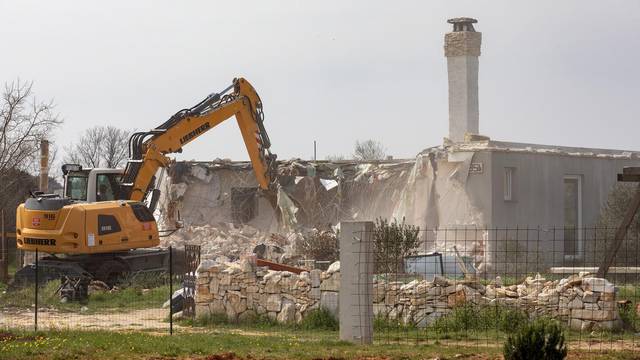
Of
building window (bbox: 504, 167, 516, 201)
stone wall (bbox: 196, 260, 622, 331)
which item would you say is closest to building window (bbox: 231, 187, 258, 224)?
building window (bbox: 504, 167, 516, 201)

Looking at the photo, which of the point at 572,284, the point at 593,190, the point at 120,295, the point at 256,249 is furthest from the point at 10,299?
the point at 593,190

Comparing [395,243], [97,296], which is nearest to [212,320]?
[97,296]

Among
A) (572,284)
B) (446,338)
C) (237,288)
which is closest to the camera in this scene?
(446,338)

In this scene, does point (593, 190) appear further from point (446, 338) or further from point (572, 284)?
point (446, 338)

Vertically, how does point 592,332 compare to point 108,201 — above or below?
below

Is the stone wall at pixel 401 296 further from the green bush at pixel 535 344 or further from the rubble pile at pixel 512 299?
the green bush at pixel 535 344

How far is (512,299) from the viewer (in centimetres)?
1770

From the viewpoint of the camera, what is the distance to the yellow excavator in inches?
1001

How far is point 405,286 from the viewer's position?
18.3 metres

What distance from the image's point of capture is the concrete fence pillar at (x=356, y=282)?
15.0 meters

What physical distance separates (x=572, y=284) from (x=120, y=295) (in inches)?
419

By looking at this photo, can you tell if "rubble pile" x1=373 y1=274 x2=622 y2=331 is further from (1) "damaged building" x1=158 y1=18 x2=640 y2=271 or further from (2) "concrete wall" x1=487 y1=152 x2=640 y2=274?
(2) "concrete wall" x1=487 y1=152 x2=640 y2=274

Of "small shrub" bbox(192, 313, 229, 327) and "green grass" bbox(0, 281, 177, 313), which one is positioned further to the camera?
"green grass" bbox(0, 281, 177, 313)

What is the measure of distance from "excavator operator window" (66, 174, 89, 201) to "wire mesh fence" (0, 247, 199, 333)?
5.99 ft
